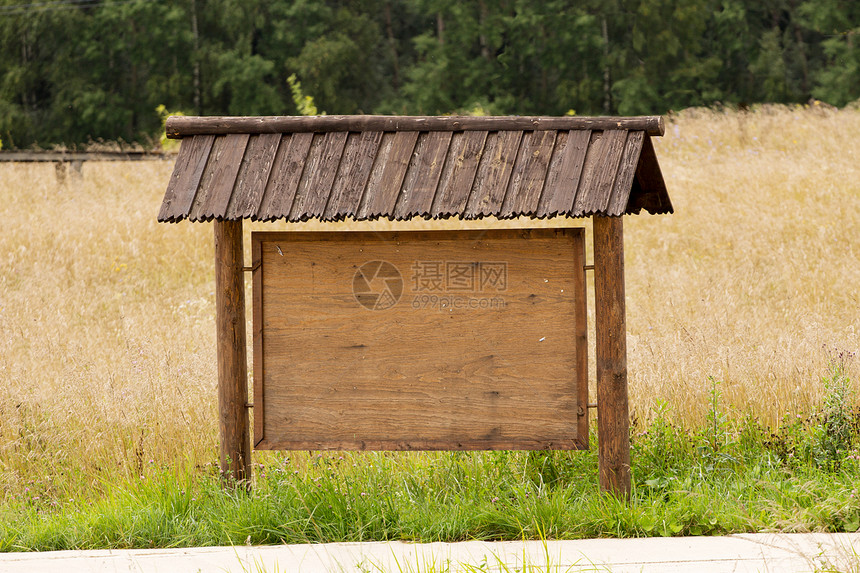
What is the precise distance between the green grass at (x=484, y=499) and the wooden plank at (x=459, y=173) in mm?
1429

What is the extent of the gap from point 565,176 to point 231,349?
1.92m

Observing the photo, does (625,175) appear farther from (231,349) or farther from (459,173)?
(231,349)

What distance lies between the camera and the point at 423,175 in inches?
161

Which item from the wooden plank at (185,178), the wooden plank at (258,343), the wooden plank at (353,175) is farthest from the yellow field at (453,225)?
the wooden plank at (353,175)

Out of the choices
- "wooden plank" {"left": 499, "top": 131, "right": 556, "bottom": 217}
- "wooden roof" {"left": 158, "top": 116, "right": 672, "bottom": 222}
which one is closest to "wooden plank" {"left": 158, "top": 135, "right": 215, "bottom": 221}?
"wooden roof" {"left": 158, "top": 116, "right": 672, "bottom": 222}

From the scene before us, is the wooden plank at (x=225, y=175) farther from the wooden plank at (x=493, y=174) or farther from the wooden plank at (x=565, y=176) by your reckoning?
the wooden plank at (x=565, y=176)

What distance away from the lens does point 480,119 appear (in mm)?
4156

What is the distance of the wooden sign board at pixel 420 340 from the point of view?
4.23 m

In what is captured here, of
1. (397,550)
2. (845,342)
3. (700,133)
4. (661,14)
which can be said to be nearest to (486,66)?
(661,14)

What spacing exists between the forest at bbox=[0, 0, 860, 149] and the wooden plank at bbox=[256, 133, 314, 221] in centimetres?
2728

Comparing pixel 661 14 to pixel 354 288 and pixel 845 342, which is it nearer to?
pixel 845 342

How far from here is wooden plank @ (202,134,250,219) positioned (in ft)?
13.5

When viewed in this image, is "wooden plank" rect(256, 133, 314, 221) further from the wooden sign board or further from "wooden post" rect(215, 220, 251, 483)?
"wooden post" rect(215, 220, 251, 483)

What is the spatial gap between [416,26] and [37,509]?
35803 mm
